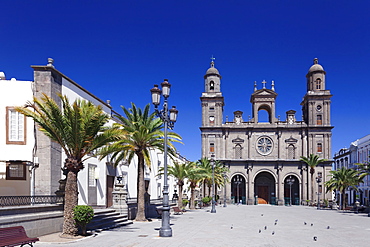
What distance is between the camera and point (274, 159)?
70.4m

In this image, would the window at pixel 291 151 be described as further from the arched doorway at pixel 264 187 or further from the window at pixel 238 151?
the window at pixel 238 151

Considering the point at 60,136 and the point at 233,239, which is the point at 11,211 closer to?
the point at 60,136

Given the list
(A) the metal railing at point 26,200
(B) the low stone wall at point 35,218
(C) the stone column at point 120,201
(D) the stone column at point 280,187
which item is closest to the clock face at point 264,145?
(D) the stone column at point 280,187

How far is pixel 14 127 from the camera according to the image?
19.8m

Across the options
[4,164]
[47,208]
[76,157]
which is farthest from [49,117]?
[4,164]

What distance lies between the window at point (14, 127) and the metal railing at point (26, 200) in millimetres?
3945

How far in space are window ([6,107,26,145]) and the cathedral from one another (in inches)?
2029

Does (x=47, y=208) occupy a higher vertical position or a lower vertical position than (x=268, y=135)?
lower

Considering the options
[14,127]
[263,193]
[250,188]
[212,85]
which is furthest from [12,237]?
[263,193]

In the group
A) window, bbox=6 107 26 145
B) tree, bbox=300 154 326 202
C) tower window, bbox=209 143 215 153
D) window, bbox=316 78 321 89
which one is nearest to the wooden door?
window, bbox=6 107 26 145

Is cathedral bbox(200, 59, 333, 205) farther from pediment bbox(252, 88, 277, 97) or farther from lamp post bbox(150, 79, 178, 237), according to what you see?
lamp post bbox(150, 79, 178, 237)

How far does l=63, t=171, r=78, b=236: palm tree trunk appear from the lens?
16062 mm

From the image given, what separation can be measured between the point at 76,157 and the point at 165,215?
4.73 m

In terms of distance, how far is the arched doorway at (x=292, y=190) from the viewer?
230 feet
